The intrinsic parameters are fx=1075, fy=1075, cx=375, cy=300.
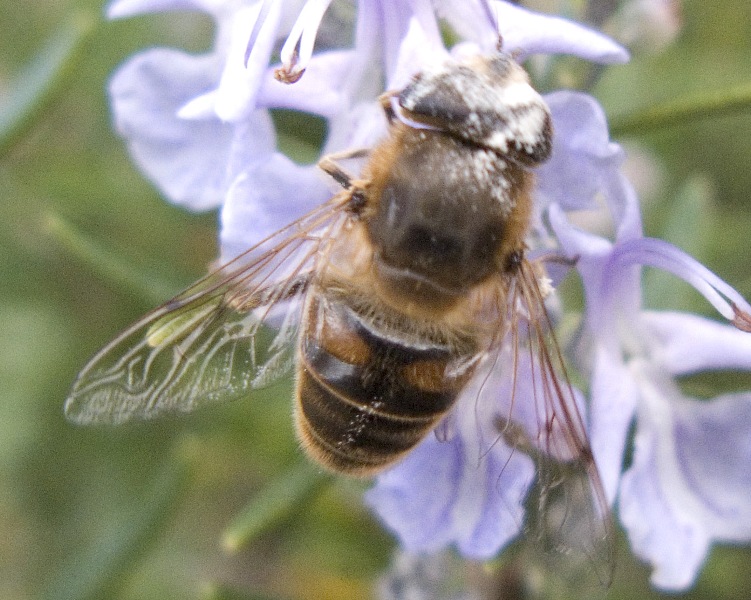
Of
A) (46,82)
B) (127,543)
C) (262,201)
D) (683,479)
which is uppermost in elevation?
(262,201)

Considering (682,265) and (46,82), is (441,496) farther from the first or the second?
(46,82)

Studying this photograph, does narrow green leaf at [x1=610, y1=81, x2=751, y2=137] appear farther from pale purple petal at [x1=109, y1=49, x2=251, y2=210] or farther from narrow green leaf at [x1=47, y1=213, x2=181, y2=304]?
→ narrow green leaf at [x1=47, y1=213, x2=181, y2=304]

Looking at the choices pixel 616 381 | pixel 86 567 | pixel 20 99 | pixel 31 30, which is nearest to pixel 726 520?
pixel 616 381

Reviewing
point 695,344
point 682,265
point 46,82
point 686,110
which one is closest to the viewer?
point 682,265

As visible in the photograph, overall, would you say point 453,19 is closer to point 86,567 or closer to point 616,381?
point 616,381

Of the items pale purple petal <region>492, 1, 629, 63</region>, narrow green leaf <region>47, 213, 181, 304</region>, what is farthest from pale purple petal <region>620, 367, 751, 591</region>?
narrow green leaf <region>47, 213, 181, 304</region>

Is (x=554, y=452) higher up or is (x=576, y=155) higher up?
(x=576, y=155)

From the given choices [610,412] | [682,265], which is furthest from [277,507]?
[682,265]
